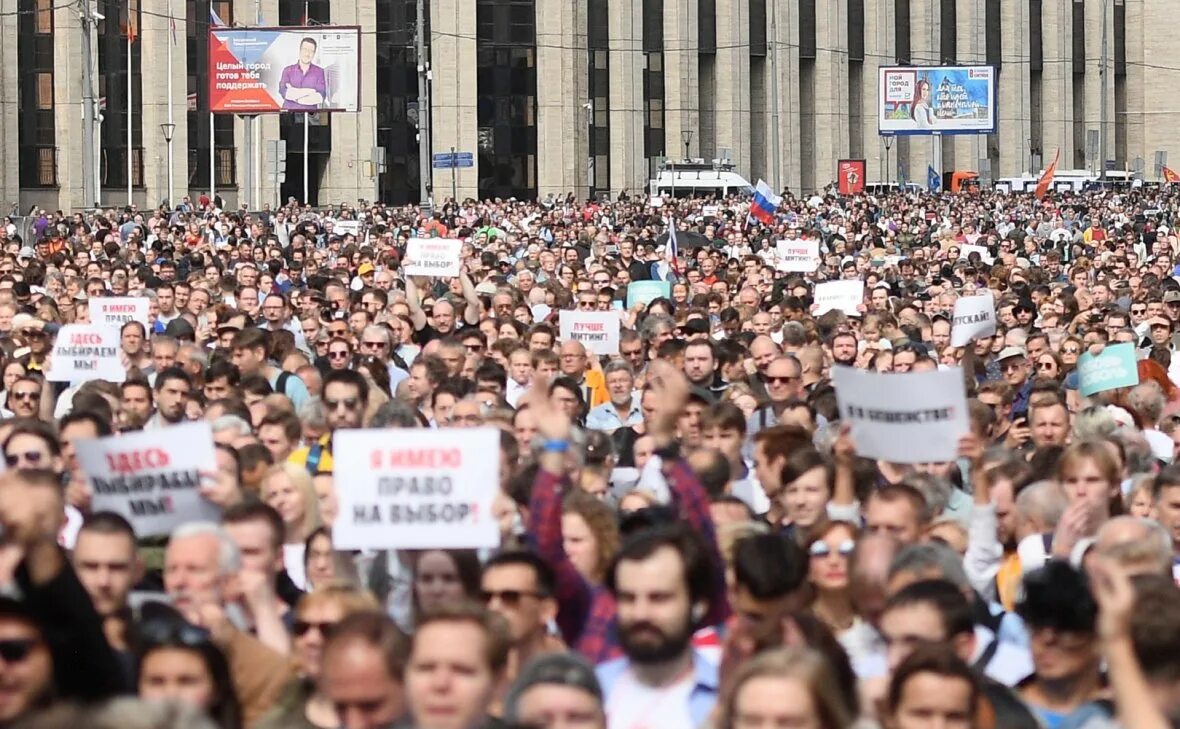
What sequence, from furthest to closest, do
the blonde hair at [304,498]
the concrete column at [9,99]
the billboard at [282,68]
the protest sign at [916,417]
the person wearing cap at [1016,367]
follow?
the concrete column at [9,99]
the billboard at [282,68]
the person wearing cap at [1016,367]
the protest sign at [916,417]
the blonde hair at [304,498]

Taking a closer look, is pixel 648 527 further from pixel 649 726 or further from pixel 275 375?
pixel 275 375

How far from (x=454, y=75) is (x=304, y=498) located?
74567 mm

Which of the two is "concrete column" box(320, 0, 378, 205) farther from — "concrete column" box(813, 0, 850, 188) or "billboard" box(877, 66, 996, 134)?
"concrete column" box(813, 0, 850, 188)

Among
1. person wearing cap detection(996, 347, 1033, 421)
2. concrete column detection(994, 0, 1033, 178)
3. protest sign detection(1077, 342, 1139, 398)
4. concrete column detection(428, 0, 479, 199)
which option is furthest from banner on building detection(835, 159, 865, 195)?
protest sign detection(1077, 342, 1139, 398)

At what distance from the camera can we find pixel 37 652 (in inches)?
231

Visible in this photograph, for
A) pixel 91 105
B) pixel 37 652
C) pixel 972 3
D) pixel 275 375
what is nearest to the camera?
pixel 37 652

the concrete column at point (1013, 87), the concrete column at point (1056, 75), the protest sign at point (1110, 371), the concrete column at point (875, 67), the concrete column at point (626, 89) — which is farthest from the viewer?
the concrete column at point (1056, 75)

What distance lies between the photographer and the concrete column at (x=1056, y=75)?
106 metres

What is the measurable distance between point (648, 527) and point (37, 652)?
2587 millimetres

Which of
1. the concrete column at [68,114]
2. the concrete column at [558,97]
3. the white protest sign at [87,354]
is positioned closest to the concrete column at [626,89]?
the concrete column at [558,97]

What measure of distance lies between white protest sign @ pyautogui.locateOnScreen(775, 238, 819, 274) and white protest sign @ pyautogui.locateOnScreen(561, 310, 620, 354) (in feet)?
36.2

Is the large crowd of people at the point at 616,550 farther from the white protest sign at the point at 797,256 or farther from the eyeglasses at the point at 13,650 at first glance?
the white protest sign at the point at 797,256

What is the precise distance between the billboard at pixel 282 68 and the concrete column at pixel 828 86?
131 ft

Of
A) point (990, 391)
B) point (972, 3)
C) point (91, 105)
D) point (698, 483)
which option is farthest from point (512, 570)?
point (972, 3)
